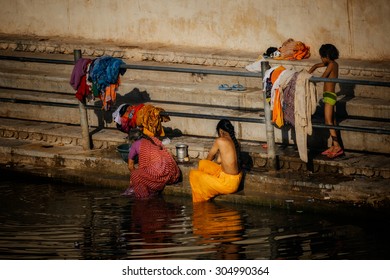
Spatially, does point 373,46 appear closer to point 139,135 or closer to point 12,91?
point 139,135

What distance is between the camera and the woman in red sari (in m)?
11.9

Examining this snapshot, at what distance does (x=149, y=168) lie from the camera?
1193 centimetres

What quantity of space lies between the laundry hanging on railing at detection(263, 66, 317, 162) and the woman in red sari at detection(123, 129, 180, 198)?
4.77ft

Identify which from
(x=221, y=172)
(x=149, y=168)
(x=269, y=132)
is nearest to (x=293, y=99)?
(x=269, y=132)

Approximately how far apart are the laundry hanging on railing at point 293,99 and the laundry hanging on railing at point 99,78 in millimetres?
2207

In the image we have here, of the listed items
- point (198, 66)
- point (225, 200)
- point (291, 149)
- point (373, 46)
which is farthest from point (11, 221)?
point (373, 46)

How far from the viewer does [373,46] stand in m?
14.0

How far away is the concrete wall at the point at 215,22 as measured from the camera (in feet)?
46.0

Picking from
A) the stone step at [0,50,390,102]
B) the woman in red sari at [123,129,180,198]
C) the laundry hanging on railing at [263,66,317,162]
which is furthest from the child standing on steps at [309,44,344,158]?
the woman in red sari at [123,129,180,198]

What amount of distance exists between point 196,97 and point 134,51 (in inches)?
91.8

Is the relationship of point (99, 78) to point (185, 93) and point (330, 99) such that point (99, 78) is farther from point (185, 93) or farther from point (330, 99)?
point (330, 99)

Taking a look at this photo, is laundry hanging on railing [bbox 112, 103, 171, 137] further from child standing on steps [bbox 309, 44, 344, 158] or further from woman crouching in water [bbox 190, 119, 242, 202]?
child standing on steps [bbox 309, 44, 344, 158]

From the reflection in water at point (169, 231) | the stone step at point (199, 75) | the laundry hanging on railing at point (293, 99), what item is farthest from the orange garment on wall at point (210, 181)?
the stone step at point (199, 75)

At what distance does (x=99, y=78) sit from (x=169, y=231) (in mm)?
2853
